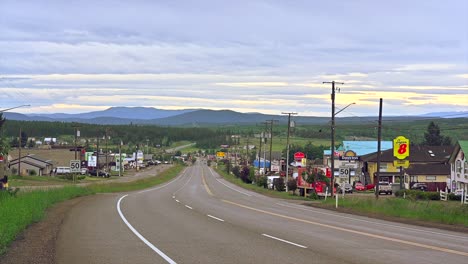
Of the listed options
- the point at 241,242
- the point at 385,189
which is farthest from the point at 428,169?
the point at 241,242

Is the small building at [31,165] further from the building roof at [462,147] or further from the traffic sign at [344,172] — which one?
the traffic sign at [344,172]

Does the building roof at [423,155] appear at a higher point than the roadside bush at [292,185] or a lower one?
higher

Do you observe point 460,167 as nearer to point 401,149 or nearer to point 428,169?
point 401,149

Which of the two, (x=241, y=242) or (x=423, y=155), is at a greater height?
(x=423, y=155)

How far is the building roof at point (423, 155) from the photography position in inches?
Result: 3669

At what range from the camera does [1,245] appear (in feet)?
50.4

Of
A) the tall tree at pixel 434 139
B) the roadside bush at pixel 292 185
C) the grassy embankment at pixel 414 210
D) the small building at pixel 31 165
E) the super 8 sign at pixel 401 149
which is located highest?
the tall tree at pixel 434 139

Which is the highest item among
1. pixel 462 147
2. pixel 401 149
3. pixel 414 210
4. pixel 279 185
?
pixel 462 147

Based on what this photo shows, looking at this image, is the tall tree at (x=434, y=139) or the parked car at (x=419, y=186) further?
the tall tree at (x=434, y=139)

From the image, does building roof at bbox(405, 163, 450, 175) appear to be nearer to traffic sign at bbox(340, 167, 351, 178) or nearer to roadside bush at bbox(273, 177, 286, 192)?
roadside bush at bbox(273, 177, 286, 192)

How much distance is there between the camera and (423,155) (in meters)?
94.6

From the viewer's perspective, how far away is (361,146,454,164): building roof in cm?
9319

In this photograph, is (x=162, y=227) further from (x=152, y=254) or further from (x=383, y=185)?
(x=383, y=185)

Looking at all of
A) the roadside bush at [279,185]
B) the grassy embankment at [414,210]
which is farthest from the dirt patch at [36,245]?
the roadside bush at [279,185]
